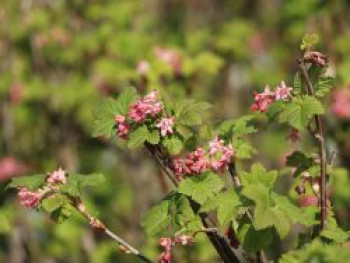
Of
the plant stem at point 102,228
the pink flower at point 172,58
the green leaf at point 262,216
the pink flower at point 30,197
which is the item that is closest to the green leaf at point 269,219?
the green leaf at point 262,216

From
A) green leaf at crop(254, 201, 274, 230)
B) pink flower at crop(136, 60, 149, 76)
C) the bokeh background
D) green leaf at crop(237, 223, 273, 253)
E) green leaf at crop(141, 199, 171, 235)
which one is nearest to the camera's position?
green leaf at crop(254, 201, 274, 230)

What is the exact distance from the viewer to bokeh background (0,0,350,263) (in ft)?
18.0

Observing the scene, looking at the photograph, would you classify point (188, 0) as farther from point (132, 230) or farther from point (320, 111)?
point (320, 111)

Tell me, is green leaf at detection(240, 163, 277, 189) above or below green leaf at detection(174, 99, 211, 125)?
below

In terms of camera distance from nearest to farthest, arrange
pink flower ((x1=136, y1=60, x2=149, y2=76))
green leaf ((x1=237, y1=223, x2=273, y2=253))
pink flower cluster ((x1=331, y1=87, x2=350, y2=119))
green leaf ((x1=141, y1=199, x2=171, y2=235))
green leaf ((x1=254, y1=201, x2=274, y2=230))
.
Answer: green leaf ((x1=254, y1=201, x2=274, y2=230)) → green leaf ((x1=237, y1=223, x2=273, y2=253)) → green leaf ((x1=141, y1=199, x2=171, y2=235)) → pink flower ((x1=136, y1=60, x2=149, y2=76)) → pink flower cluster ((x1=331, y1=87, x2=350, y2=119))

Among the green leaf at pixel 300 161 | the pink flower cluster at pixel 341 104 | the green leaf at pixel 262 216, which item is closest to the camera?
the green leaf at pixel 262 216

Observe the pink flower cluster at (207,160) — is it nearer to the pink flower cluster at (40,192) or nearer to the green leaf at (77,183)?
the green leaf at (77,183)

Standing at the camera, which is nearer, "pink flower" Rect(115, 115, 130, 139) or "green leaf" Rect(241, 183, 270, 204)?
"green leaf" Rect(241, 183, 270, 204)

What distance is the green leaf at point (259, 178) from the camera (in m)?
2.52

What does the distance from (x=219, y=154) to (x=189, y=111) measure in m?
0.20

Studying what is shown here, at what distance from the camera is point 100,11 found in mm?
6551

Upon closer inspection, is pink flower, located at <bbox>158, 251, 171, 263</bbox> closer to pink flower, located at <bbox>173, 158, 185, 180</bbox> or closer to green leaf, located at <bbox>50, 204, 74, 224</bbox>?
pink flower, located at <bbox>173, 158, 185, 180</bbox>

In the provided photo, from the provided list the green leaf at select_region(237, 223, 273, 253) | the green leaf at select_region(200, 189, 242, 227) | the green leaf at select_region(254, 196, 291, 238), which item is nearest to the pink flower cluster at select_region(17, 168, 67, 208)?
the green leaf at select_region(200, 189, 242, 227)

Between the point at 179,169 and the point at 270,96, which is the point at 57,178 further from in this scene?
the point at 270,96
